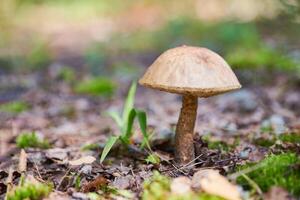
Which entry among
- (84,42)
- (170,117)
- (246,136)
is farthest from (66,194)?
(84,42)

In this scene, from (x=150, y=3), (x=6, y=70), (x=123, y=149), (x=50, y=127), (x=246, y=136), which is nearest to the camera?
(x=123, y=149)

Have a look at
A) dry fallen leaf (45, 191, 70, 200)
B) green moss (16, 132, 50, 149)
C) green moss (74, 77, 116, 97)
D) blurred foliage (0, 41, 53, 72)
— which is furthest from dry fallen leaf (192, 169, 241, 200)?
blurred foliage (0, 41, 53, 72)

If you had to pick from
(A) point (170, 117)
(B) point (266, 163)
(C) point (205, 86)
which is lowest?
(A) point (170, 117)

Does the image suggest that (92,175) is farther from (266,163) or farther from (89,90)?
(89,90)

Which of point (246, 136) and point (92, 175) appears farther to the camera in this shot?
point (246, 136)

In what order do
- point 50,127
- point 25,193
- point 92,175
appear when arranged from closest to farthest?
point 25,193 → point 92,175 → point 50,127

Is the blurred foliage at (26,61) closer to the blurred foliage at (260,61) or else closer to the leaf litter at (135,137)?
the leaf litter at (135,137)
